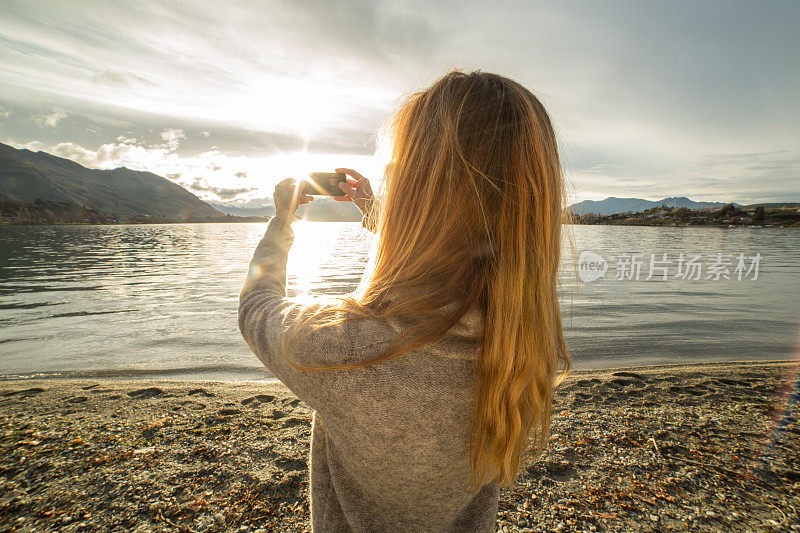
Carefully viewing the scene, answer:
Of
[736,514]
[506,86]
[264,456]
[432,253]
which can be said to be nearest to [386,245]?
[432,253]

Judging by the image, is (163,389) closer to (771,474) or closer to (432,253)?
(432,253)

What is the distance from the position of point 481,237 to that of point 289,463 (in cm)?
379

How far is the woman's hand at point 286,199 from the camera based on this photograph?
67.5 inches

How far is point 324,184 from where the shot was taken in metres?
1.96

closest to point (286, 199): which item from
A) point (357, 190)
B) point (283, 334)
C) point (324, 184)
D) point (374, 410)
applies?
point (324, 184)

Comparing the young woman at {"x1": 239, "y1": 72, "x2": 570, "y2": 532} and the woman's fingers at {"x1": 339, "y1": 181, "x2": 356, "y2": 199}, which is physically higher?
the woman's fingers at {"x1": 339, "y1": 181, "x2": 356, "y2": 199}

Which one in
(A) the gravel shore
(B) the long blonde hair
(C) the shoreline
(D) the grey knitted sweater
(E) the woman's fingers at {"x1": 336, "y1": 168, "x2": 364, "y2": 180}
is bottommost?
(C) the shoreline

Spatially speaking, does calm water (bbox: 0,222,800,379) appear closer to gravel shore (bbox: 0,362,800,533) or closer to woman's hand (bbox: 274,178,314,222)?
gravel shore (bbox: 0,362,800,533)

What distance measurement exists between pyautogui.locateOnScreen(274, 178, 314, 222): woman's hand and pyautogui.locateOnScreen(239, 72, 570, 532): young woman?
0.33 m

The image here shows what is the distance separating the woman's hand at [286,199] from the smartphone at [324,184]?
10 centimetres

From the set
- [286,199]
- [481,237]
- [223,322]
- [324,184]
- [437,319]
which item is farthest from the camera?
[223,322]

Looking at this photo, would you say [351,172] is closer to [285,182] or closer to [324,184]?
[324,184]

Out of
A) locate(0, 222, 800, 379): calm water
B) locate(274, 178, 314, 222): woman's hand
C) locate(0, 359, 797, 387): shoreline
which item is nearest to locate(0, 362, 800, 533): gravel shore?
locate(0, 359, 797, 387): shoreline

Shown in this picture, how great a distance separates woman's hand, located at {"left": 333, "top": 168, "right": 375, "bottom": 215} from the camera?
1995 mm
